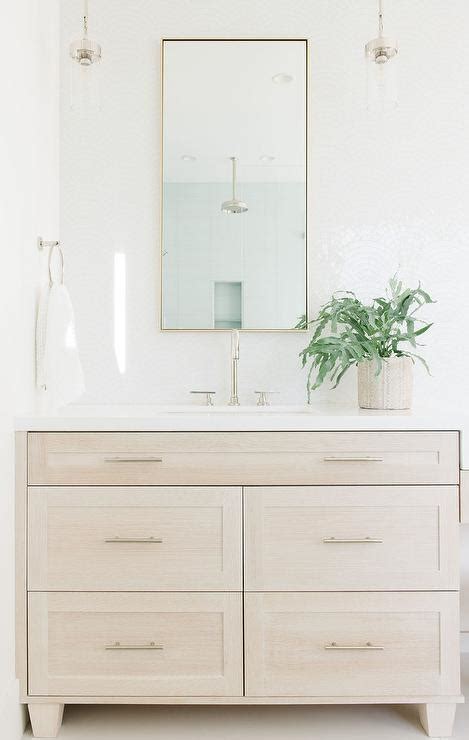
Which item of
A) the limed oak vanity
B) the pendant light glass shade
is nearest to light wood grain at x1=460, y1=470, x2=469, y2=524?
the limed oak vanity

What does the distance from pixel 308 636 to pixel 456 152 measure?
171 cm

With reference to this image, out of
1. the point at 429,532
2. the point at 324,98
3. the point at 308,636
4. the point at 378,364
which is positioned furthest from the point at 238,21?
the point at 308,636

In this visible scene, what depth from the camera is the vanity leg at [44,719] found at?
5.18 ft

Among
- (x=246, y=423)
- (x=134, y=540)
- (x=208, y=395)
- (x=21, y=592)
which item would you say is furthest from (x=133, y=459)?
(x=208, y=395)

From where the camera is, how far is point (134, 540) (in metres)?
1.55

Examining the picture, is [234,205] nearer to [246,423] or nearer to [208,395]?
[208,395]

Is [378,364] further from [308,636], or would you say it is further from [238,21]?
[238,21]

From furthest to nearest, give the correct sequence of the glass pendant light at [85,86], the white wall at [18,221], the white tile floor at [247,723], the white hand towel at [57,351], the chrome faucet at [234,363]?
the chrome faucet at [234,363], the glass pendant light at [85,86], the white hand towel at [57,351], the white tile floor at [247,723], the white wall at [18,221]

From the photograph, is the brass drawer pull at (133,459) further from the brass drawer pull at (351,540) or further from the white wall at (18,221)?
the brass drawer pull at (351,540)

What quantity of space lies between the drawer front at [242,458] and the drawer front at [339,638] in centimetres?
32

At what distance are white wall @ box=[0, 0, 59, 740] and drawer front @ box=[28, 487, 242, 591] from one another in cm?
10

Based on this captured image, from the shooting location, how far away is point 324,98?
2109 mm

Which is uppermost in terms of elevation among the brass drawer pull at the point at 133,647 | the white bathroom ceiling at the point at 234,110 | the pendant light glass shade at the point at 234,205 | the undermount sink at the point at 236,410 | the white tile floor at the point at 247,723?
the white bathroom ceiling at the point at 234,110

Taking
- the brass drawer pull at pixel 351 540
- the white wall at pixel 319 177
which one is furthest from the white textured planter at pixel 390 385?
the brass drawer pull at pixel 351 540
